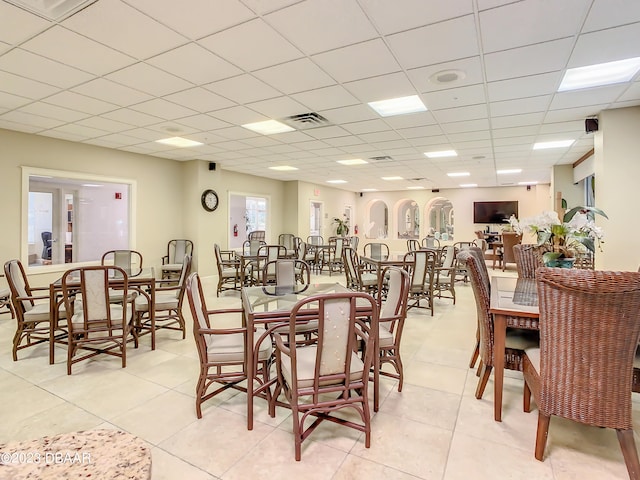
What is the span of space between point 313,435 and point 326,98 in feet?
10.5

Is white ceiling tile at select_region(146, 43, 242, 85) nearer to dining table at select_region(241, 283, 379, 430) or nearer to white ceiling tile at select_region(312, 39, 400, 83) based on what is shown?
white ceiling tile at select_region(312, 39, 400, 83)

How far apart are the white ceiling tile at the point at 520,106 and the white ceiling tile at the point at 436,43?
1.43m

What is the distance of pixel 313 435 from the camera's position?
209 cm

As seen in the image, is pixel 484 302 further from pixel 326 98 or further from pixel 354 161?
pixel 354 161

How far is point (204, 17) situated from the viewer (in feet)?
7.48

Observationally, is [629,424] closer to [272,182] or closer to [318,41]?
[318,41]

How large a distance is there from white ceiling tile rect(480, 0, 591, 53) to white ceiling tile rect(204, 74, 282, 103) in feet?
6.52

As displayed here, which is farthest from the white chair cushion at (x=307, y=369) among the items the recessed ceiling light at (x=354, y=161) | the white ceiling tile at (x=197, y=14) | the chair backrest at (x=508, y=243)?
the chair backrest at (x=508, y=243)

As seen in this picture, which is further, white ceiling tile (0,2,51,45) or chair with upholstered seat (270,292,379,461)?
white ceiling tile (0,2,51,45)

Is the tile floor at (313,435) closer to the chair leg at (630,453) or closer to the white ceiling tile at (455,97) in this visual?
the chair leg at (630,453)

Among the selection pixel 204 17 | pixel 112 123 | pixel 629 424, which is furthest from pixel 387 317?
pixel 112 123

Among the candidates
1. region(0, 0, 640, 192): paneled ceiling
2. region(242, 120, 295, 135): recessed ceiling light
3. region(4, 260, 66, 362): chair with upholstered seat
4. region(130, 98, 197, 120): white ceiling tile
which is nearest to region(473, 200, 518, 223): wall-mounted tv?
region(0, 0, 640, 192): paneled ceiling

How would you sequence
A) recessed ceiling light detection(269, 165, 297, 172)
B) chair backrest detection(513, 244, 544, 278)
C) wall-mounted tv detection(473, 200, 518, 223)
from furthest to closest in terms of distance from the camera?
wall-mounted tv detection(473, 200, 518, 223) < recessed ceiling light detection(269, 165, 297, 172) < chair backrest detection(513, 244, 544, 278)

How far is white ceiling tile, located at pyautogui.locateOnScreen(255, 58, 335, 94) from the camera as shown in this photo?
2.99 m
